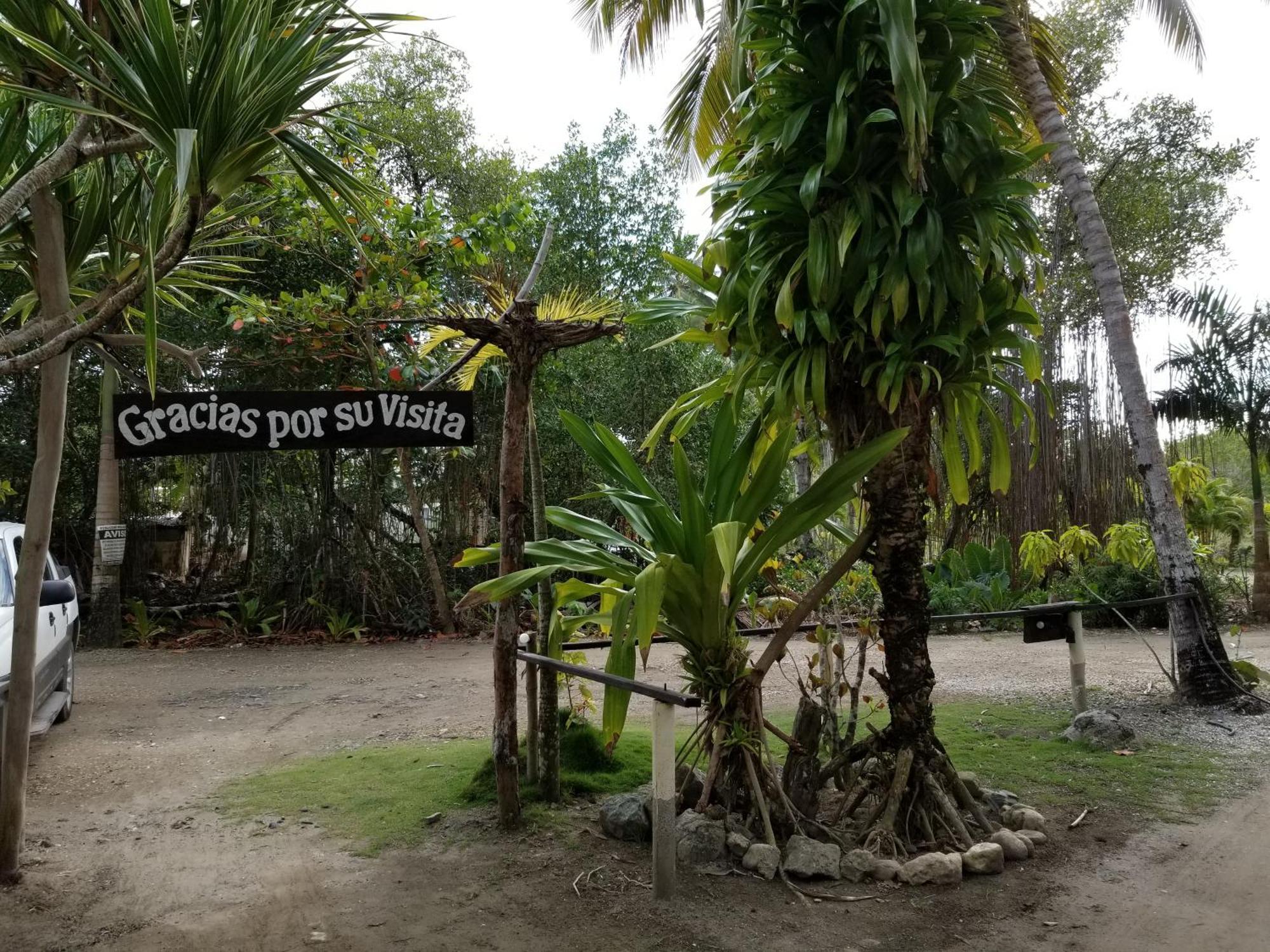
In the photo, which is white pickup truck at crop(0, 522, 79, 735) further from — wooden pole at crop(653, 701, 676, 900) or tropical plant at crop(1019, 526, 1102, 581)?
tropical plant at crop(1019, 526, 1102, 581)

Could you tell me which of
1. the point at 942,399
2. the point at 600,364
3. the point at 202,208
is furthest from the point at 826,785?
the point at 600,364

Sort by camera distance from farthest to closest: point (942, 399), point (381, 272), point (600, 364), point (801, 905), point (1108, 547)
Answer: point (600, 364) < point (1108, 547) < point (381, 272) < point (942, 399) < point (801, 905)

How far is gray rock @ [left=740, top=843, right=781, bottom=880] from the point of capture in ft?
11.6

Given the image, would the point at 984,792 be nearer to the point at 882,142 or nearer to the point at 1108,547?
the point at 882,142

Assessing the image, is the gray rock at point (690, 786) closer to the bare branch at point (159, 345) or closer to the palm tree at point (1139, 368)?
the bare branch at point (159, 345)

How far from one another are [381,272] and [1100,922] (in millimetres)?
7961

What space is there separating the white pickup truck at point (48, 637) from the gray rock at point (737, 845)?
3.43m

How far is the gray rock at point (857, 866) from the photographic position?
11.5 feet

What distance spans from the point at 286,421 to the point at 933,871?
10.9ft

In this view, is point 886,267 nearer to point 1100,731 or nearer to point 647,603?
point 647,603

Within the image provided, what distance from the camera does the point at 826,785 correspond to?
4.61m

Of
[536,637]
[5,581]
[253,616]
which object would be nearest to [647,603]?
[536,637]

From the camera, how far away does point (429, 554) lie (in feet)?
38.6

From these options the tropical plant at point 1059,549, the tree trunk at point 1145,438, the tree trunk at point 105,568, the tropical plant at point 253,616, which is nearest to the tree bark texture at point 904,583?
the tree trunk at point 1145,438
